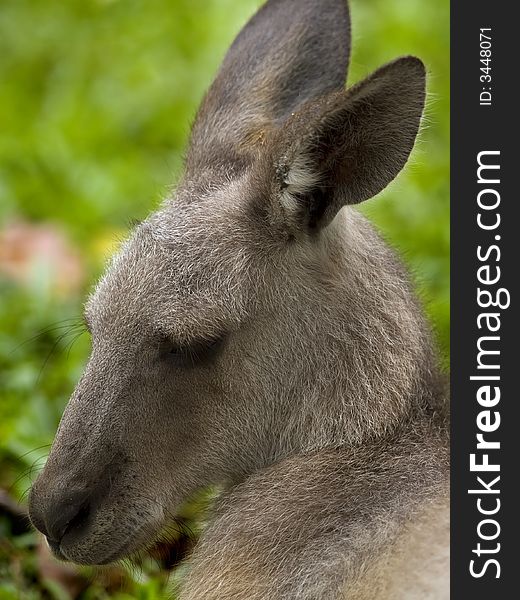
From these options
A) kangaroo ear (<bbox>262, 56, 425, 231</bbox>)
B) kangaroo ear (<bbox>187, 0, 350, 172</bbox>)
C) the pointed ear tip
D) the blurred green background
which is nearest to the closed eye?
kangaroo ear (<bbox>262, 56, 425, 231</bbox>)

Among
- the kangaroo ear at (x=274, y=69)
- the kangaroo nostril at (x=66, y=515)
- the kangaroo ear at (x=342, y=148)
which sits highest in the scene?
the kangaroo ear at (x=274, y=69)

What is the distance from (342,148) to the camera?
4.12m

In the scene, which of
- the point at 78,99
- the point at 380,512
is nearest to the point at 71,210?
the point at 78,99

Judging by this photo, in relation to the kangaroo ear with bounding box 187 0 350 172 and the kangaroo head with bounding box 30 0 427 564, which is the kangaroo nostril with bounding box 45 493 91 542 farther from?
the kangaroo ear with bounding box 187 0 350 172

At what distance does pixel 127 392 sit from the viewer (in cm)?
416

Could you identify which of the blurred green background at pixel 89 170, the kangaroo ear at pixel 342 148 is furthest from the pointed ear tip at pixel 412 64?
the blurred green background at pixel 89 170

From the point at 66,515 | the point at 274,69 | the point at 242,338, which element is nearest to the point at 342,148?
the point at 242,338

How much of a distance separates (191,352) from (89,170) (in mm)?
4955

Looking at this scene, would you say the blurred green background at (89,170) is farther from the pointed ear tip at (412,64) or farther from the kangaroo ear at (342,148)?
the pointed ear tip at (412,64)

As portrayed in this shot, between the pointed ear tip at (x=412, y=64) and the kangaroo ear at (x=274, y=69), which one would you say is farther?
the kangaroo ear at (x=274, y=69)

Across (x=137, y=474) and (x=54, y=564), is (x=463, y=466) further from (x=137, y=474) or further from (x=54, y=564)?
(x=54, y=564)

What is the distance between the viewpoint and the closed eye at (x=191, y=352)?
4.17 meters

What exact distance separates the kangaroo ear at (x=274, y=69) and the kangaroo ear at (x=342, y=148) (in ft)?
2.26

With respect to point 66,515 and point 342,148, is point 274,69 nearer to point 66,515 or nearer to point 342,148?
point 342,148
